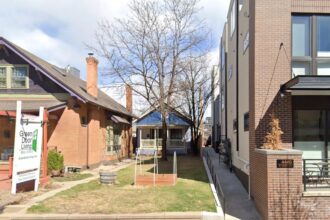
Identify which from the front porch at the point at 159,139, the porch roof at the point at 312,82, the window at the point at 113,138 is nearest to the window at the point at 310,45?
the porch roof at the point at 312,82

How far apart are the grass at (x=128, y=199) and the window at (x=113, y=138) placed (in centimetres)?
1243

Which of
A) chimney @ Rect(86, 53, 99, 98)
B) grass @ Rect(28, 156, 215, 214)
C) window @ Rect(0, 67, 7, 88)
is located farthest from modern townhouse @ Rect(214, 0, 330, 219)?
window @ Rect(0, 67, 7, 88)

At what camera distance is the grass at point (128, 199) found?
40.1 ft

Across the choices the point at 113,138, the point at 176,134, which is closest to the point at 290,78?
the point at 113,138

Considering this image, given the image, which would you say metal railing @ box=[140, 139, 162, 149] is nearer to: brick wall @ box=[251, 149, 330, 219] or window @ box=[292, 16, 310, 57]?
window @ box=[292, 16, 310, 57]

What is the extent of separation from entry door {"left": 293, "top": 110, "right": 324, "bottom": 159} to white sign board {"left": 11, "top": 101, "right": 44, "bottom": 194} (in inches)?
353

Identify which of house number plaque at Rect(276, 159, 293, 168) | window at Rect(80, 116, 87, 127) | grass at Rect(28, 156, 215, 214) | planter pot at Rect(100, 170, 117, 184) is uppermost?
window at Rect(80, 116, 87, 127)

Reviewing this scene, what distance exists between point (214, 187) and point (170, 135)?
92.1ft

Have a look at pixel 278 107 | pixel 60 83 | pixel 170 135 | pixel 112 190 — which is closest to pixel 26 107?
pixel 60 83

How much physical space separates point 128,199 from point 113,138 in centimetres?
1800

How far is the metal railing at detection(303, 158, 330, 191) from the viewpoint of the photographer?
12.1 metres

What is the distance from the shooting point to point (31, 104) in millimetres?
22172

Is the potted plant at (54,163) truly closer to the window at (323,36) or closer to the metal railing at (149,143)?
the window at (323,36)

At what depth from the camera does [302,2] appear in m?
13.5
